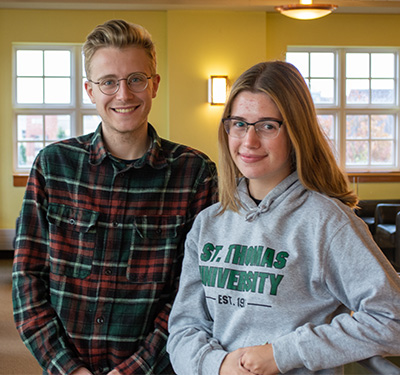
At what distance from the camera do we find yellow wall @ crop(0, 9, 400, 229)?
7.77 meters

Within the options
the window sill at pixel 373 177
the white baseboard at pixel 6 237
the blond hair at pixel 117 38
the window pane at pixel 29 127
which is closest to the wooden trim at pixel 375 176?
the window sill at pixel 373 177

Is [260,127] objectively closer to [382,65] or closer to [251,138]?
[251,138]

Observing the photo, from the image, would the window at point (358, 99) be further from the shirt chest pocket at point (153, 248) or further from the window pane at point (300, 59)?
the shirt chest pocket at point (153, 248)

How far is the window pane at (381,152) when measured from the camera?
337 inches

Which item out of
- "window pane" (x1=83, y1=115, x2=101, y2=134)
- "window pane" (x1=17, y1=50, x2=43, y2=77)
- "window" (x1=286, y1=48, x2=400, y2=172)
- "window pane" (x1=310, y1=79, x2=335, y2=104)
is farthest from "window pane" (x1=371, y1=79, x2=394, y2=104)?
"window pane" (x1=17, y1=50, x2=43, y2=77)

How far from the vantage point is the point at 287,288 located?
144 cm

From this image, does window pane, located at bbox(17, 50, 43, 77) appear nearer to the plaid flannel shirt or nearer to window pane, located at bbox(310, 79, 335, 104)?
window pane, located at bbox(310, 79, 335, 104)

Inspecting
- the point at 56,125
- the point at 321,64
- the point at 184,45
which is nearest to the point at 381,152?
the point at 321,64

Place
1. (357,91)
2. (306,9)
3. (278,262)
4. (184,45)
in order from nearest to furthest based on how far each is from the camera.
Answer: (278,262), (306,9), (184,45), (357,91)

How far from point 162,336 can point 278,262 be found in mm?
546

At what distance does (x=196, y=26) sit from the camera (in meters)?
7.77

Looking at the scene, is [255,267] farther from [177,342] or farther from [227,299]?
[177,342]

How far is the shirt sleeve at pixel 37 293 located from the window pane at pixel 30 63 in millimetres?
6620

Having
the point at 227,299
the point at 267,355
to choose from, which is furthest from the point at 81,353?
the point at 267,355
